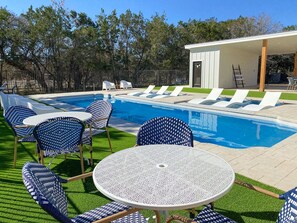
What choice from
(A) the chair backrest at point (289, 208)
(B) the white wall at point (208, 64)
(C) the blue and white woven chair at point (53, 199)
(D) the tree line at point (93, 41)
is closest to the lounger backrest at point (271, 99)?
(B) the white wall at point (208, 64)

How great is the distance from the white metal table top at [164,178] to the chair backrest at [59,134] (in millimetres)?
1129

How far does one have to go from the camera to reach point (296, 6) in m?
24.5

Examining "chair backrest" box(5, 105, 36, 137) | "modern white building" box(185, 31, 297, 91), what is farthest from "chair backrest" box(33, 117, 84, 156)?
"modern white building" box(185, 31, 297, 91)

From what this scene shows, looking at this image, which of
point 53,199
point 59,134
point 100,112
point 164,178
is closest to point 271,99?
point 100,112

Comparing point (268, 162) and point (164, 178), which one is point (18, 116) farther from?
point (268, 162)

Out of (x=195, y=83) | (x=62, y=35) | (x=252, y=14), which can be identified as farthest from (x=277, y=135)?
(x=252, y=14)

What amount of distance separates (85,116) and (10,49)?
1498 cm

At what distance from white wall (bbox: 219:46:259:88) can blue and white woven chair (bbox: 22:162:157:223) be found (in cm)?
1497

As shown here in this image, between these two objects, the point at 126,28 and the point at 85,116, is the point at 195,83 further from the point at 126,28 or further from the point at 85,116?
the point at 85,116

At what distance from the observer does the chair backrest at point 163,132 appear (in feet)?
8.92

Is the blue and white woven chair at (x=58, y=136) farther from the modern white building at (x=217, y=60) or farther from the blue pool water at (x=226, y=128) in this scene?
the modern white building at (x=217, y=60)

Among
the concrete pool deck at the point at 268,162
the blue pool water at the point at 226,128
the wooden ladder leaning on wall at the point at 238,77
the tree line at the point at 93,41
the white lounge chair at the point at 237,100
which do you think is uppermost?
the tree line at the point at 93,41

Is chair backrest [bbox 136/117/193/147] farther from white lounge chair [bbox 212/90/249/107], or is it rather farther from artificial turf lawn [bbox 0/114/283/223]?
white lounge chair [bbox 212/90/249/107]

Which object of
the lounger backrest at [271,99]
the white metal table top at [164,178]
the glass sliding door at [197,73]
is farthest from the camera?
the glass sliding door at [197,73]
